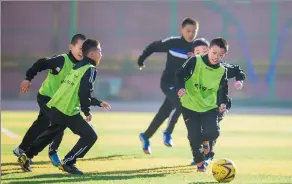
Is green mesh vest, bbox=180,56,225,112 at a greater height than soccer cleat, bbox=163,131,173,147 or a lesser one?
greater

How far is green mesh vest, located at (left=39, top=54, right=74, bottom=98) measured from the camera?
28.6 feet

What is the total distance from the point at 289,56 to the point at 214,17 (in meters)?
4.13

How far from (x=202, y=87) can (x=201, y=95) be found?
0.11 metres

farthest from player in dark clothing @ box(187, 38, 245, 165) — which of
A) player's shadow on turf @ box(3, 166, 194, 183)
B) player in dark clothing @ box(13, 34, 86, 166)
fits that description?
player in dark clothing @ box(13, 34, 86, 166)

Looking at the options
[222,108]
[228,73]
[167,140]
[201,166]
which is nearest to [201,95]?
[222,108]

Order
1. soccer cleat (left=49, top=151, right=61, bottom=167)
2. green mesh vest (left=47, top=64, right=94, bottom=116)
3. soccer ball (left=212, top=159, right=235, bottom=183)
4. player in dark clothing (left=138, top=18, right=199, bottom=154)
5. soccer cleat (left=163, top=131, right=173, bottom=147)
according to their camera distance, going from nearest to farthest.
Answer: soccer ball (left=212, top=159, right=235, bottom=183)
green mesh vest (left=47, top=64, right=94, bottom=116)
soccer cleat (left=49, top=151, right=61, bottom=167)
player in dark clothing (left=138, top=18, right=199, bottom=154)
soccer cleat (left=163, top=131, right=173, bottom=147)

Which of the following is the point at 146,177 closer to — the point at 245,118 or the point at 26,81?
the point at 26,81

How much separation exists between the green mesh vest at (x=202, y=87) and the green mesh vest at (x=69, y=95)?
1.42 meters

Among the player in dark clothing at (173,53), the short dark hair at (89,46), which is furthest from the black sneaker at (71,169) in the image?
the player in dark clothing at (173,53)

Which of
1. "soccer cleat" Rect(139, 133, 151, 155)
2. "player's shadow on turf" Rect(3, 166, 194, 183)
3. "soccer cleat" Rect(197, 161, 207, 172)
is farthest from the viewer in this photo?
"soccer cleat" Rect(139, 133, 151, 155)

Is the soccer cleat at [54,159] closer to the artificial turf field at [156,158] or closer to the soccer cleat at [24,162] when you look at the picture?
the artificial turf field at [156,158]

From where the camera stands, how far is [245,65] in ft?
108

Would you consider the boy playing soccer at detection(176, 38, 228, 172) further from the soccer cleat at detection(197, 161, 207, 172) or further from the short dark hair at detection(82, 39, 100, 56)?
the short dark hair at detection(82, 39, 100, 56)

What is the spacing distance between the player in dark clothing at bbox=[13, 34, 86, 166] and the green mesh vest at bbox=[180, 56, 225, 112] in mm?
1476
